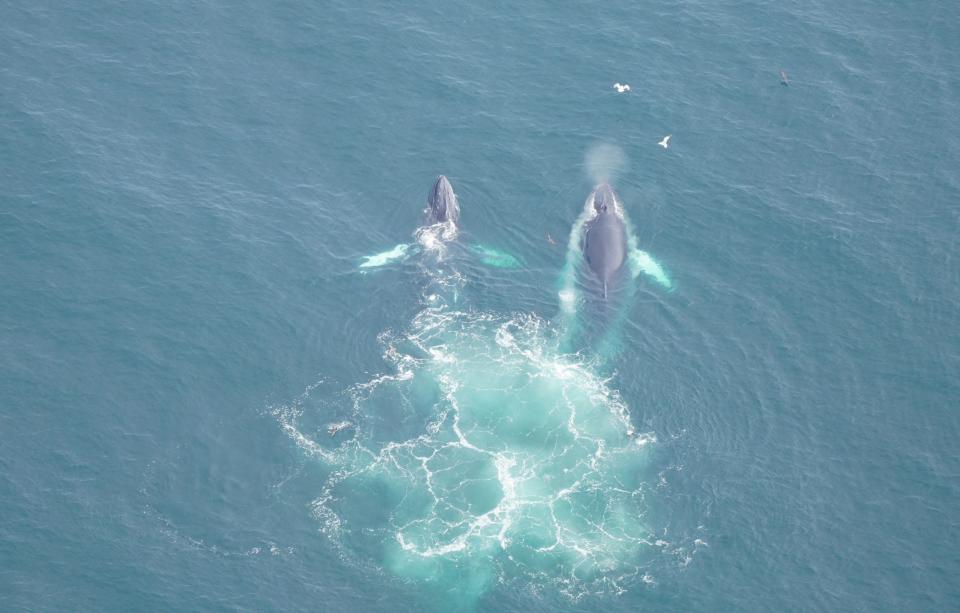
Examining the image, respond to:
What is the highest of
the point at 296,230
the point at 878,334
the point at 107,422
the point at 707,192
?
the point at 707,192

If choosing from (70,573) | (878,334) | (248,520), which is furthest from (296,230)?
(878,334)

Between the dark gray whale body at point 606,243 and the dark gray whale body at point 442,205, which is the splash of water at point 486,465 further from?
the dark gray whale body at point 442,205

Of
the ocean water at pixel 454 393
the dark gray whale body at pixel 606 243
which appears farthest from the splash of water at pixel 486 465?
the dark gray whale body at pixel 606 243

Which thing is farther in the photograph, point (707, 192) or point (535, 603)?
point (707, 192)

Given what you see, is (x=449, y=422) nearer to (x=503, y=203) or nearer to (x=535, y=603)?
(x=535, y=603)

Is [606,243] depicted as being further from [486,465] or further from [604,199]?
[486,465]

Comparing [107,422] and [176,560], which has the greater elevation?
[107,422]
